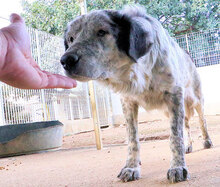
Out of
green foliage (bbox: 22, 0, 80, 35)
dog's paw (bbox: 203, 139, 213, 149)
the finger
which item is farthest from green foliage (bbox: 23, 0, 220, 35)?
the finger

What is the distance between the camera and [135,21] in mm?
2938

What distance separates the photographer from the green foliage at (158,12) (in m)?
17.2

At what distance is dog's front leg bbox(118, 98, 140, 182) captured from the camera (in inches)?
113

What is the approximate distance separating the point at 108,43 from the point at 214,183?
4.60 feet

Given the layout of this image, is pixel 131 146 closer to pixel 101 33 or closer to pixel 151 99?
pixel 151 99

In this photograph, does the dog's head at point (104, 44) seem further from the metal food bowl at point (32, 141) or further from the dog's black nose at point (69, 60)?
the metal food bowl at point (32, 141)

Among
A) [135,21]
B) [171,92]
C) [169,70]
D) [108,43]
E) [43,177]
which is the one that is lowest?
[43,177]

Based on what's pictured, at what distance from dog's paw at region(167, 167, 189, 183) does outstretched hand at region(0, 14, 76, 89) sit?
119 centimetres

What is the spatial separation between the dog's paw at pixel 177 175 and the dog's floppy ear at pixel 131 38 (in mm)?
985

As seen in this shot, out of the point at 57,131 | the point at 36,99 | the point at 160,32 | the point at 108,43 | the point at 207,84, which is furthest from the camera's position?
the point at 207,84

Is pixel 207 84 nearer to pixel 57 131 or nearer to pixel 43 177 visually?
pixel 57 131

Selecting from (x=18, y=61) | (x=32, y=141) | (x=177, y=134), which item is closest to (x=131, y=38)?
(x=177, y=134)

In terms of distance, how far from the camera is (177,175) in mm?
2578

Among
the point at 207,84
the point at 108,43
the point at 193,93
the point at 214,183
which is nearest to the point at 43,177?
the point at 108,43
